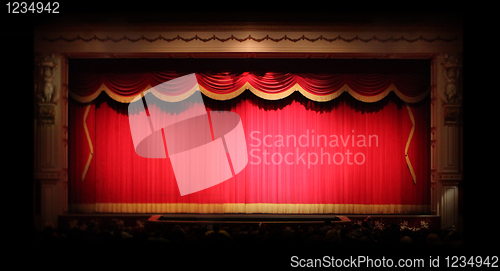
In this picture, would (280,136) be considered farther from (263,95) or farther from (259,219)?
(259,219)

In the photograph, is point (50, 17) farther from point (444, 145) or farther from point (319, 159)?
point (444, 145)

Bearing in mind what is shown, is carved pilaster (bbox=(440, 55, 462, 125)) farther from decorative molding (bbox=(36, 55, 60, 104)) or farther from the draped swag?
decorative molding (bbox=(36, 55, 60, 104))

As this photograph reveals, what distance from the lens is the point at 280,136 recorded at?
685 centimetres

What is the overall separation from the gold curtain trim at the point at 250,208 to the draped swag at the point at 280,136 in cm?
2

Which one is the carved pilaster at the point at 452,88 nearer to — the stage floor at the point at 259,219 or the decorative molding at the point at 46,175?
the stage floor at the point at 259,219

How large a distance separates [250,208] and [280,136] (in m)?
1.57

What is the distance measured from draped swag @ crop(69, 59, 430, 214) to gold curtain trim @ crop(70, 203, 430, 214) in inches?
0.8

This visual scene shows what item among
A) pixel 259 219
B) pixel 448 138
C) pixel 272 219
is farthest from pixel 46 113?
pixel 448 138

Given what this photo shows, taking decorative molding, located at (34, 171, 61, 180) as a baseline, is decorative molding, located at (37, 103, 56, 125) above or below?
above

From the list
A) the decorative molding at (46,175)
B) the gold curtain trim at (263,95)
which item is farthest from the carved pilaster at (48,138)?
the gold curtain trim at (263,95)

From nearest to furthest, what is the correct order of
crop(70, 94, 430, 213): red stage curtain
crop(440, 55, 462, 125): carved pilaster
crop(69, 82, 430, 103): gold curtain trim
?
crop(440, 55, 462, 125): carved pilaster < crop(69, 82, 430, 103): gold curtain trim < crop(70, 94, 430, 213): red stage curtain

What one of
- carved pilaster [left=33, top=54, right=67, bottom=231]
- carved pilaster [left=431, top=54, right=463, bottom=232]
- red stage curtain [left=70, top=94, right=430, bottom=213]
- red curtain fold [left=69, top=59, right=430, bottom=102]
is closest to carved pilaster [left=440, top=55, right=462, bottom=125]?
carved pilaster [left=431, top=54, right=463, bottom=232]

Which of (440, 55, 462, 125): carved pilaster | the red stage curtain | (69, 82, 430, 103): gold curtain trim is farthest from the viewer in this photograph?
the red stage curtain

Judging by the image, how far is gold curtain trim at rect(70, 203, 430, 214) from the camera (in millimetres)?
6527
